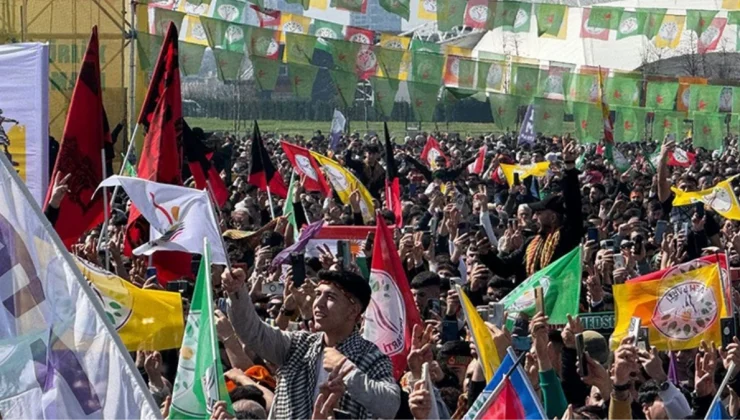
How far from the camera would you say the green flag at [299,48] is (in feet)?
110

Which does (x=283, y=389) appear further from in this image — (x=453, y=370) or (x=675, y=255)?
(x=675, y=255)

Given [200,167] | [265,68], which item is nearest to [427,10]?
[265,68]

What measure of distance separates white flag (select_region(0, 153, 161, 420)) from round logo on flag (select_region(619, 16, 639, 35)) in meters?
33.0

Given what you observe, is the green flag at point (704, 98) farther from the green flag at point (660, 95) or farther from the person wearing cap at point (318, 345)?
the person wearing cap at point (318, 345)

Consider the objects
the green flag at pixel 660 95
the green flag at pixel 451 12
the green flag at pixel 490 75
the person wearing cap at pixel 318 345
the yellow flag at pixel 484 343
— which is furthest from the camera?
the green flag at pixel 660 95

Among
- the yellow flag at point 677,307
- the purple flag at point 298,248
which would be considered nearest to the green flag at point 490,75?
the purple flag at point 298,248

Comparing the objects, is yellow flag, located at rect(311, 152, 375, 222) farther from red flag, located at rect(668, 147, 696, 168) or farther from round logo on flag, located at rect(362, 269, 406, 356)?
red flag, located at rect(668, 147, 696, 168)

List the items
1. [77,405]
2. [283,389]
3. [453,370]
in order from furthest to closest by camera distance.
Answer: [453,370] → [283,389] → [77,405]

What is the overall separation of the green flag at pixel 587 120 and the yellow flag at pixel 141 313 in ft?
97.7

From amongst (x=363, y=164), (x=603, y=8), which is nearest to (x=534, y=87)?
(x=603, y=8)

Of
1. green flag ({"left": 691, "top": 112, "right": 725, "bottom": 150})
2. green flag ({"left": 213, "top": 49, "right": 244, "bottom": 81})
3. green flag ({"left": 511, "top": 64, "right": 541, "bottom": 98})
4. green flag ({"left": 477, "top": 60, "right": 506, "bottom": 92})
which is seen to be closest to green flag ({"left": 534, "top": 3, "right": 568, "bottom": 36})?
green flag ({"left": 511, "top": 64, "right": 541, "bottom": 98})

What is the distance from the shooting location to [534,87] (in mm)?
37062

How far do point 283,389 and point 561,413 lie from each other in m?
1.38

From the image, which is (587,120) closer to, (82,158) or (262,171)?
(262,171)
